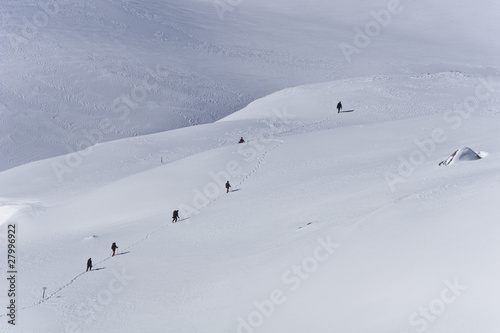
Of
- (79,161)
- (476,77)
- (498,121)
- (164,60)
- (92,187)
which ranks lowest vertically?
(498,121)

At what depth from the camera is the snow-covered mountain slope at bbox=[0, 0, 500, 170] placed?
2074 inches

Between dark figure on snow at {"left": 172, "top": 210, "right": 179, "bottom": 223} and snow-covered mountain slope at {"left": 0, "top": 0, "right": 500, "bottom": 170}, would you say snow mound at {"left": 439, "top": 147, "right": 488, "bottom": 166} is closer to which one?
dark figure on snow at {"left": 172, "top": 210, "right": 179, "bottom": 223}

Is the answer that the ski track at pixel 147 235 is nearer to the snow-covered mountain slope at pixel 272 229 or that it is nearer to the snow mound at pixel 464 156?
the snow-covered mountain slope at pixel 272 229

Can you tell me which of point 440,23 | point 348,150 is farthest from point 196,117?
point 440,23

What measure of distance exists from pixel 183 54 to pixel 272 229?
52.0 meters

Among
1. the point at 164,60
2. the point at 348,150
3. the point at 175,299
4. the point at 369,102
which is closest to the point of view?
the point at 175,299

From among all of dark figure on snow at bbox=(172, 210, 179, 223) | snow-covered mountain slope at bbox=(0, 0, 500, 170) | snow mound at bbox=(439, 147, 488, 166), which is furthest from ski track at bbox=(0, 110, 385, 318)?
snow-covered mountain slope at bbox=(0, 0, 500, 170)

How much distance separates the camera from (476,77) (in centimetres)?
5081

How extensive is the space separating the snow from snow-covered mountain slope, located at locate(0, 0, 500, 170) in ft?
1.09

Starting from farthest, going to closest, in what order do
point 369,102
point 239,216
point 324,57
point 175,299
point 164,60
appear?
point 324,57, point 164,60, point 369,102, point 239,216, point 175,299

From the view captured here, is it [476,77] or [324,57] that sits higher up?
[324,57]

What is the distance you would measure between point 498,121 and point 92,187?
21.2 metres

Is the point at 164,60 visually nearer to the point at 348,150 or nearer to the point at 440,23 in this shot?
the point at 348,150

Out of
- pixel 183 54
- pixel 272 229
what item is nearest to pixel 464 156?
pixel 272 229
